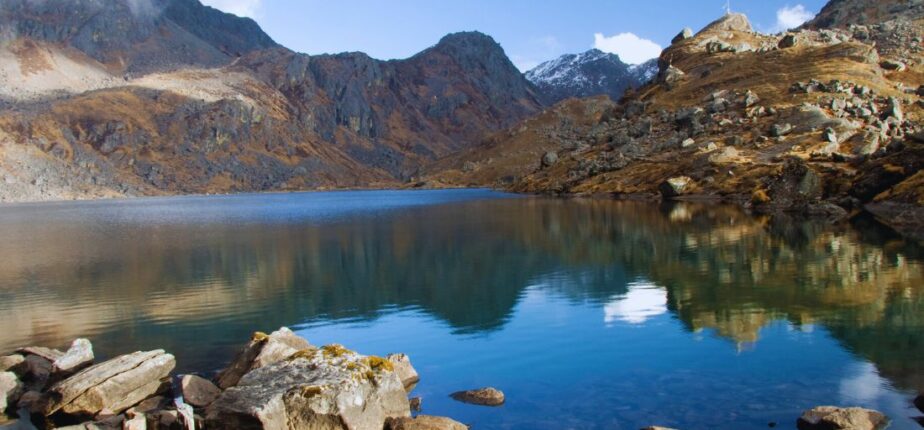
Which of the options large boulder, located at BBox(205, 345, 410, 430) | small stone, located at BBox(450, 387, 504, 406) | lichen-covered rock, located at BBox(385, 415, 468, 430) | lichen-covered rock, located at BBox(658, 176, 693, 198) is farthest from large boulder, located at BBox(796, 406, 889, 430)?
lichen-covered rock, located at BBox(658, 176, 693, 198)

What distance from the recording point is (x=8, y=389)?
932 inches

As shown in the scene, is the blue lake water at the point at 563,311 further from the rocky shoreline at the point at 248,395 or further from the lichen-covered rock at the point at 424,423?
the rocky shoreline at the point at 248,395

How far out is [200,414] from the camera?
818 inches

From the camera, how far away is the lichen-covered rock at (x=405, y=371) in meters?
24.3

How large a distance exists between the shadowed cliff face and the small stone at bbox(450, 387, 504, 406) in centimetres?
991

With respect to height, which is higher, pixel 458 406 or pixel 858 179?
pixel 858 179

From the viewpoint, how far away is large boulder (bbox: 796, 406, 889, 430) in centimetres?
1786

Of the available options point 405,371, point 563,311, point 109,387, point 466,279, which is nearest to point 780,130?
point 466,279

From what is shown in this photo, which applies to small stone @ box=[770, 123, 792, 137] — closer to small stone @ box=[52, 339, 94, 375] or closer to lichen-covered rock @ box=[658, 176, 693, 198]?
lichen-covered rock @ box=[658, 176, 693, 198]

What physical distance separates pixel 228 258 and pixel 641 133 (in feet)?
469

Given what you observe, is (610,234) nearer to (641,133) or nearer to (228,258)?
(228,258)

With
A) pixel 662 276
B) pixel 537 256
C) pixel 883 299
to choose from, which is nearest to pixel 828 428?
pixel 883 299

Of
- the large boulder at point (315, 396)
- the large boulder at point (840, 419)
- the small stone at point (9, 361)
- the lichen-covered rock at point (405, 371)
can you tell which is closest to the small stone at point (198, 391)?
the large boulder at point (315, 396)

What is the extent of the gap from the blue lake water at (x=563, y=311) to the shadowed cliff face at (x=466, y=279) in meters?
0.23
